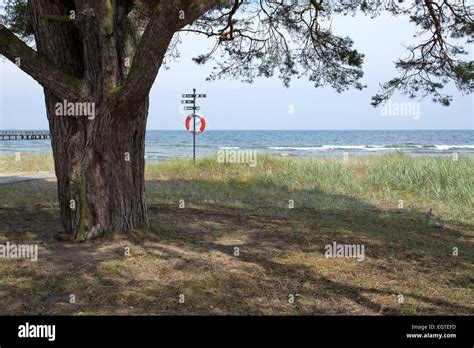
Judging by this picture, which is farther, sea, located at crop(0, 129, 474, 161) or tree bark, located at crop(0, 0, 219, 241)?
sea, located at crop(0, 129, 474, 161)

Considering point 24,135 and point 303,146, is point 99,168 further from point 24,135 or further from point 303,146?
point 24,135

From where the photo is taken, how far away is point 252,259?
207 inches

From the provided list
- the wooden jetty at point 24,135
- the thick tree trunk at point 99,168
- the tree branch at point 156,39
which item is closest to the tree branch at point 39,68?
the thick tree trunk at point 99,168

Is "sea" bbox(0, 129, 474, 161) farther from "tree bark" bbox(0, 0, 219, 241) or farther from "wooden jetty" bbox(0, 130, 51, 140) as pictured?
"tree bark" bbox(0, 0, 219, 241)

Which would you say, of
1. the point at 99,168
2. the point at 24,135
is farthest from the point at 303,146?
the point at 99,168

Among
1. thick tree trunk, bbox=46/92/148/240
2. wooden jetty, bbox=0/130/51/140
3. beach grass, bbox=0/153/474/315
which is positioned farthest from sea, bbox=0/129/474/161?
thick tree trunk, bbox=46/92/148/240

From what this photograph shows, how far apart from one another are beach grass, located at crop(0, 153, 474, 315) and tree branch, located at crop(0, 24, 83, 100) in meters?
1.68

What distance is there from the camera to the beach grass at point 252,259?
13.2ft

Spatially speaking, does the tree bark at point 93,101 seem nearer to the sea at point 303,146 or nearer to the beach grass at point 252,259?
the beach grass at point 252,259

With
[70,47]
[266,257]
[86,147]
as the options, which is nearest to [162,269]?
[266,257]

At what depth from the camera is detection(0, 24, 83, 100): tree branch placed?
536 centimetres

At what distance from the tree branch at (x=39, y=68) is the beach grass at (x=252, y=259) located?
66.2 inches

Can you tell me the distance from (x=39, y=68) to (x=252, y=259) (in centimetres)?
304

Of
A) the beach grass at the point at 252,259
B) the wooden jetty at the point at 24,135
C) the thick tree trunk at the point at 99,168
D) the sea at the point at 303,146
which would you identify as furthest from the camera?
the wooden jetty at the point at 24,135
